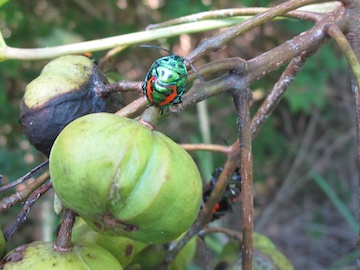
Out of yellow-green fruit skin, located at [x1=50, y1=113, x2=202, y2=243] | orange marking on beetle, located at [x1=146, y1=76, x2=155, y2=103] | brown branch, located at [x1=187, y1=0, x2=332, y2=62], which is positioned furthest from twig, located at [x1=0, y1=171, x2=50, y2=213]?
brown branch, located at [x1=187, y1=0, x2=332, y2=62]

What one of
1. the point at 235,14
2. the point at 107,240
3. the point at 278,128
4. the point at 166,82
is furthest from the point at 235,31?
the point at 278,128

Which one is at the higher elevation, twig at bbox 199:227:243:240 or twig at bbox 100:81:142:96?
twig at bbox 100:81:142:96

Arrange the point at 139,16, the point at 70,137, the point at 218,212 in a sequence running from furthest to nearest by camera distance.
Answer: the point at 139,16 → the point at 218,212 → the point at 70,137

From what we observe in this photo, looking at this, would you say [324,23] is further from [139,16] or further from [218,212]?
[139,16]

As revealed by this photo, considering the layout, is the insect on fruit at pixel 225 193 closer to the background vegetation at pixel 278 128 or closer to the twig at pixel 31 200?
the twig at pixel 31 200

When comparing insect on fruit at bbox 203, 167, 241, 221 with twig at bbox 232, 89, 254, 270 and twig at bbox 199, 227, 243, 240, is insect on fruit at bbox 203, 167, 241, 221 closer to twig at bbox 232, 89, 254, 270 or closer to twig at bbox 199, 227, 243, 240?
twig at bbox 199, 227, 243, 240

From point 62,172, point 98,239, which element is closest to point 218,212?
point 98,239
